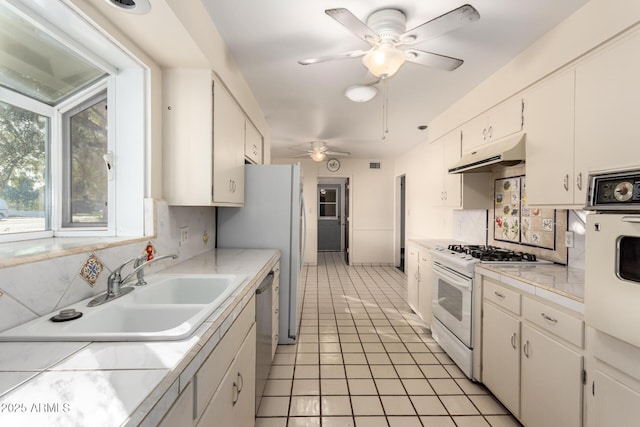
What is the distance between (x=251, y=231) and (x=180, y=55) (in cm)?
153

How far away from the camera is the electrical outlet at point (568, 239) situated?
1944 millimetres

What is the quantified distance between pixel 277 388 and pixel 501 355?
148 cm

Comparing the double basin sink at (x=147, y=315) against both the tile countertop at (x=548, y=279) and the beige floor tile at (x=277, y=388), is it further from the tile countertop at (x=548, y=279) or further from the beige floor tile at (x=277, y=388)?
the tile countertop at (x=548, y=279)

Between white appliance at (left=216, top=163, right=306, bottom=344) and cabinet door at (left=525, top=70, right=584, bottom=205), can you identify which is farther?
white appliance at (left=216, top=163, right=306, bottom=344)

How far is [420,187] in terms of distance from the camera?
4.82 meters

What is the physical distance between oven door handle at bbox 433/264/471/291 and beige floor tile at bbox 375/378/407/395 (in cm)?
84

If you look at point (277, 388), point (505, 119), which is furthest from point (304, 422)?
point (505, 119)

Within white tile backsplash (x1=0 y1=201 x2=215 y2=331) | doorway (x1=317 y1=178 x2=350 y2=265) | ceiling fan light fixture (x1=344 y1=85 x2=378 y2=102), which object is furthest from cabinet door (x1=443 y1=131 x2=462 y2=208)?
doorway (x1=317 y1=178 x2=350 y2=265)

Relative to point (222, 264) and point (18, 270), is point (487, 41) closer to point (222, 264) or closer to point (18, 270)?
point (222, 264)

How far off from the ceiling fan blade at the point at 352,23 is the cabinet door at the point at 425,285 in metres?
2.12

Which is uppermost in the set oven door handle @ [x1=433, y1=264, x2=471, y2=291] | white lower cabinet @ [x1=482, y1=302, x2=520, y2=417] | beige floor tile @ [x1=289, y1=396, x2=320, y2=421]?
oven door handle @ [x1=433, y1=264, x2=471, y2=291]

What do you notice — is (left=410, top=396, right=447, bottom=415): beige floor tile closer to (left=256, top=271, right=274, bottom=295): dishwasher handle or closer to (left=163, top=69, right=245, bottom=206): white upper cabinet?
(left=256, top=271, right=274, bottom=295): dishwasher handle

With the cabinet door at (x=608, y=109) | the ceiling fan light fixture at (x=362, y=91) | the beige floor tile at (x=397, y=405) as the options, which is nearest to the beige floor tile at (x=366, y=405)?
the beige floor tile at (x=397, y=405)

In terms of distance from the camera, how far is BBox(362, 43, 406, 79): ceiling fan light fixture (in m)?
1.62
